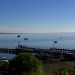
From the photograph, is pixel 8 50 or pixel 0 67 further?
pixel 8 50

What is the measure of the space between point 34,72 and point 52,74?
0.94 m

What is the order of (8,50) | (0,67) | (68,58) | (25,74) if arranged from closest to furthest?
(25,74), (0,67), (68,58), (8,50)

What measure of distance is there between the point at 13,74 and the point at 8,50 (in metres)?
70.7

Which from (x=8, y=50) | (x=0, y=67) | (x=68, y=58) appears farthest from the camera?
(x=8, y=50)

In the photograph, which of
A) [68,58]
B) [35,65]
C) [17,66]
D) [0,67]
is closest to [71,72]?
[35,65]

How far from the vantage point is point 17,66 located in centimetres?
1227

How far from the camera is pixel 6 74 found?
41.3ft

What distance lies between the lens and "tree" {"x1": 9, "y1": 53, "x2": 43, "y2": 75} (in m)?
12.0

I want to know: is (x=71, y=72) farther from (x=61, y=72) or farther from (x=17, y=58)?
(x=17, y=58)

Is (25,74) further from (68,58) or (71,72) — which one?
(68,58)

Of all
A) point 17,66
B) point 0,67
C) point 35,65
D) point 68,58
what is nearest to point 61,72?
point 35,65

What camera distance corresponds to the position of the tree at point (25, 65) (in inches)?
472

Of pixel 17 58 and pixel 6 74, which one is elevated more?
pixel 17 58

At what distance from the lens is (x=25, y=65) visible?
12008 mm
